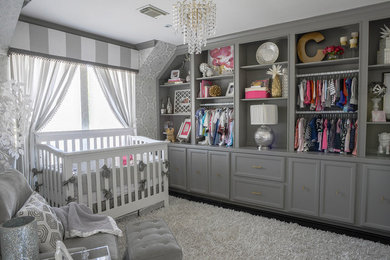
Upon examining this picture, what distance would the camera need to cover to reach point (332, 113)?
3.12m

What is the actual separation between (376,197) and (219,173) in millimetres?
1827

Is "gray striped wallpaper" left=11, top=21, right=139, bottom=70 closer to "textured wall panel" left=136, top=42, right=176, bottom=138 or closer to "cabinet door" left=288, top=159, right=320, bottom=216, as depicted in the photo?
"textured wall panel" left=136, top=42, right=176, bottom=138

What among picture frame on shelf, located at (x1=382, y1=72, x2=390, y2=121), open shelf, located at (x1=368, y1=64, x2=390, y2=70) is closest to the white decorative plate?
open shelf, located at (x1=368, y1=64, x2=390, y2=70)

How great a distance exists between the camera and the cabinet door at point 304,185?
2.89 m

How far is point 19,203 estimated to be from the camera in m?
1.60

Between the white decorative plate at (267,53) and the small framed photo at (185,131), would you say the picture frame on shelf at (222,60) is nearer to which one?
the white decorative plate at (267,53)

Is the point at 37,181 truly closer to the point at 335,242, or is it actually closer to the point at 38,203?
the point at 38,203

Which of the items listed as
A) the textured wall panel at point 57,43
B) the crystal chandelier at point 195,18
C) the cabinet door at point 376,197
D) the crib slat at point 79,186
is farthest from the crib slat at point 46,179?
the cabinet door at point 376,197

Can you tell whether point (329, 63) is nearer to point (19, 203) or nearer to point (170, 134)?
point (170, 134)

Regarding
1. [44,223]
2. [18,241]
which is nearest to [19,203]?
[44,223]

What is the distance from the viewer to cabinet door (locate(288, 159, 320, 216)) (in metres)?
2.89

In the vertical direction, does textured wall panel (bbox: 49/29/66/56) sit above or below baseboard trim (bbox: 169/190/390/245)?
above

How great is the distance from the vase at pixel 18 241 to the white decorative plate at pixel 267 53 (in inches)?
123

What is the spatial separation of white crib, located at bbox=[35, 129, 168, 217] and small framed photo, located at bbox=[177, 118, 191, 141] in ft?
2.60
